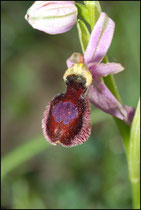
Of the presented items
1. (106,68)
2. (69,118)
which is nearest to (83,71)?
(106,68)

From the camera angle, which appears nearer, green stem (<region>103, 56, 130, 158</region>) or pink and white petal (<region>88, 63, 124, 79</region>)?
pink and white petal (<region>88, 63, 124, 79</region>)

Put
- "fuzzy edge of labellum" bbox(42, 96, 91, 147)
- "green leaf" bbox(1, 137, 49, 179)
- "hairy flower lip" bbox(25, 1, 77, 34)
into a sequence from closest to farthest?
1. "hairy flower lip" bbox(25, 1, 77, 34)
2. "fuzzy edge of labellum" bbox(42, 96, 91, 147)
3. "green leaf" bbox(1, 137, 49, 179)

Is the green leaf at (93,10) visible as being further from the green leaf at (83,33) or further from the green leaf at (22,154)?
the green leaf at (22,154)

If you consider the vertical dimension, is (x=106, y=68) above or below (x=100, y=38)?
below

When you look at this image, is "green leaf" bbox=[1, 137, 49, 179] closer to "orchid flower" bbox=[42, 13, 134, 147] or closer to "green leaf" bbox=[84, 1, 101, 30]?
"orchid flower" bbox=[42, 13, 134, 147]

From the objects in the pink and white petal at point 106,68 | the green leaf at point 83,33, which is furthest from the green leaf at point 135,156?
the green leaf at point 83,33

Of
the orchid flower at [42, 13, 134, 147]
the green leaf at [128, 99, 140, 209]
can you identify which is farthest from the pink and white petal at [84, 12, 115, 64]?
the green leaf at [128, 99, 140, 209]

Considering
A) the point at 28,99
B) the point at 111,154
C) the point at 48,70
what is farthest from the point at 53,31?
the point at 48,70

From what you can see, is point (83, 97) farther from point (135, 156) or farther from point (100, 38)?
point (135, 156)
